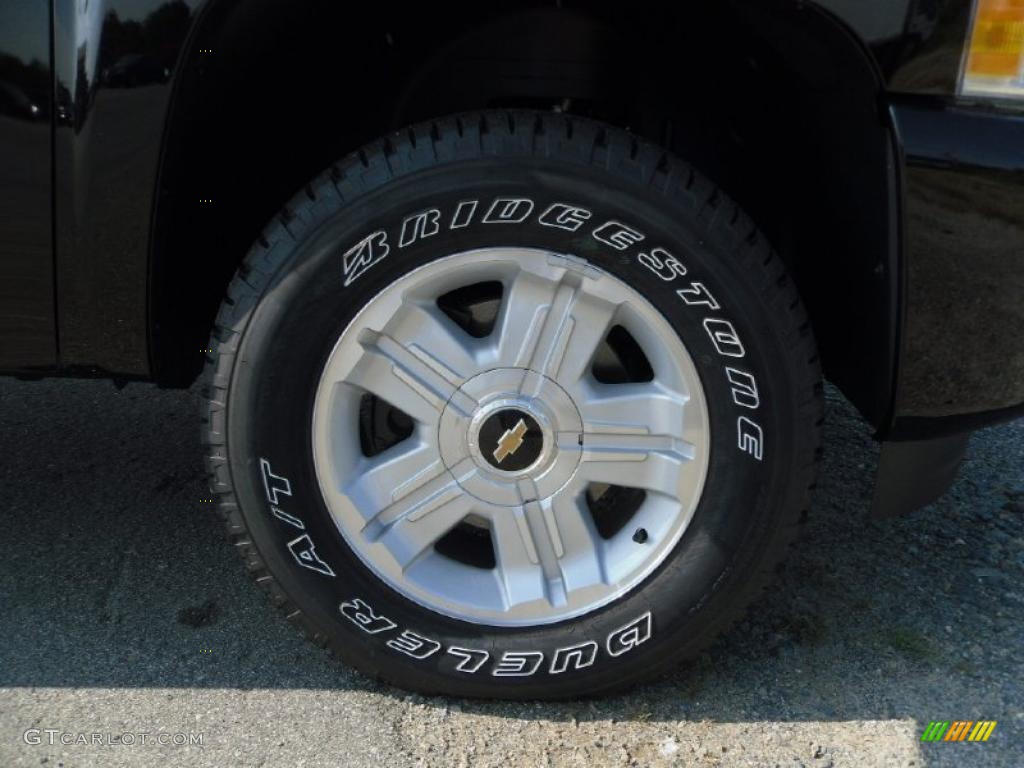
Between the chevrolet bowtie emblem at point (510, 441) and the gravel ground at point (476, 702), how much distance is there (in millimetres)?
535

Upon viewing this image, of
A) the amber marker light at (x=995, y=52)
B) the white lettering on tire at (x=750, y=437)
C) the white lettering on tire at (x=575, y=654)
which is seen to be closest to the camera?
the amber marker light at (x=995, y=52)

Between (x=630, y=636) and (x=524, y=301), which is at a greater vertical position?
(x=524, y=301)

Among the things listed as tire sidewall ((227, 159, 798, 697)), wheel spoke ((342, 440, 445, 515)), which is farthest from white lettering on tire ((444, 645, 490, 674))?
wheel spoke ((342, 440, 445, 515))

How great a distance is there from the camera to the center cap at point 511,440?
1.95 m

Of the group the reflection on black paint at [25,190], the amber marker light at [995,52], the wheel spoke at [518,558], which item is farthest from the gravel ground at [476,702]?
the amber marker light at [995,52]

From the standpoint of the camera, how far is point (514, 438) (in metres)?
1.95

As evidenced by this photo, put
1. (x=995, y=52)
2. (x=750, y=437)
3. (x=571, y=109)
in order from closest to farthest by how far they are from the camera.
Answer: (x=995, y=52) → (x=750, y=437) → (x=571, y=109)

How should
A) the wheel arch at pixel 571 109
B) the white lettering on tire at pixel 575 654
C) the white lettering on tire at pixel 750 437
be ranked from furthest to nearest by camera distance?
the white lettering on tire at pixel 575 654 < the white lettering on tire at pixel 750 437 < the wheel arch at pixel 571 109

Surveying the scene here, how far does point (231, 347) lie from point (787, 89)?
1169 millimetres

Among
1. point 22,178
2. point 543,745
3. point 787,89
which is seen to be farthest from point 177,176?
point 543,745

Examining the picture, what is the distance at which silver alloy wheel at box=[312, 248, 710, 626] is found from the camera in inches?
75.0

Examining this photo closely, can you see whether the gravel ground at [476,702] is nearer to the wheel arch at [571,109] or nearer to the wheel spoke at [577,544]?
the wheel spoke at [577,544]

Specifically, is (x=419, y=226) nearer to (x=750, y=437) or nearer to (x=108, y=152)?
(x=108, y=152)

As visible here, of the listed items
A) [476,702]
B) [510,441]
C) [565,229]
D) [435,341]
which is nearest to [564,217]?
[565,229]
